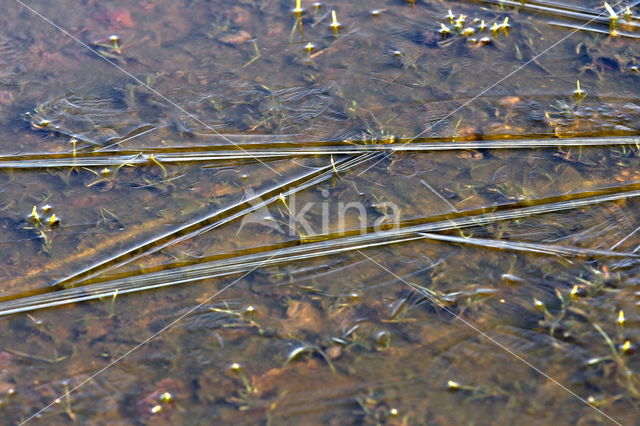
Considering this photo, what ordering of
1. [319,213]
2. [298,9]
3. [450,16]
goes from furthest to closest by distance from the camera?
[298,9] < [450,16] < [319,213]

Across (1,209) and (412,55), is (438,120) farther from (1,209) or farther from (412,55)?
(1,209)

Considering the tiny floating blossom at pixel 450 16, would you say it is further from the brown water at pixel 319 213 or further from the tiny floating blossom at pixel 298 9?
the tiny floating blossom at pixel 298 9

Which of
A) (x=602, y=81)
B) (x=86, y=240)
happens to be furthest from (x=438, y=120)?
(x=86, y=240)

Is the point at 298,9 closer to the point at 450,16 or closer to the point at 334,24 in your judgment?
the point at 334,24

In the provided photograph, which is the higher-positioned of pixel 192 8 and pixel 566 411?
pixel 192 8

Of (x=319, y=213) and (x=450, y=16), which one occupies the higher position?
(x=450, y=16)

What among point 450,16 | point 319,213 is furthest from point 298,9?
point 319,213

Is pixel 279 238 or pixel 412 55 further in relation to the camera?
pixel 412 55

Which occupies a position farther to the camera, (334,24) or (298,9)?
(298,9)
